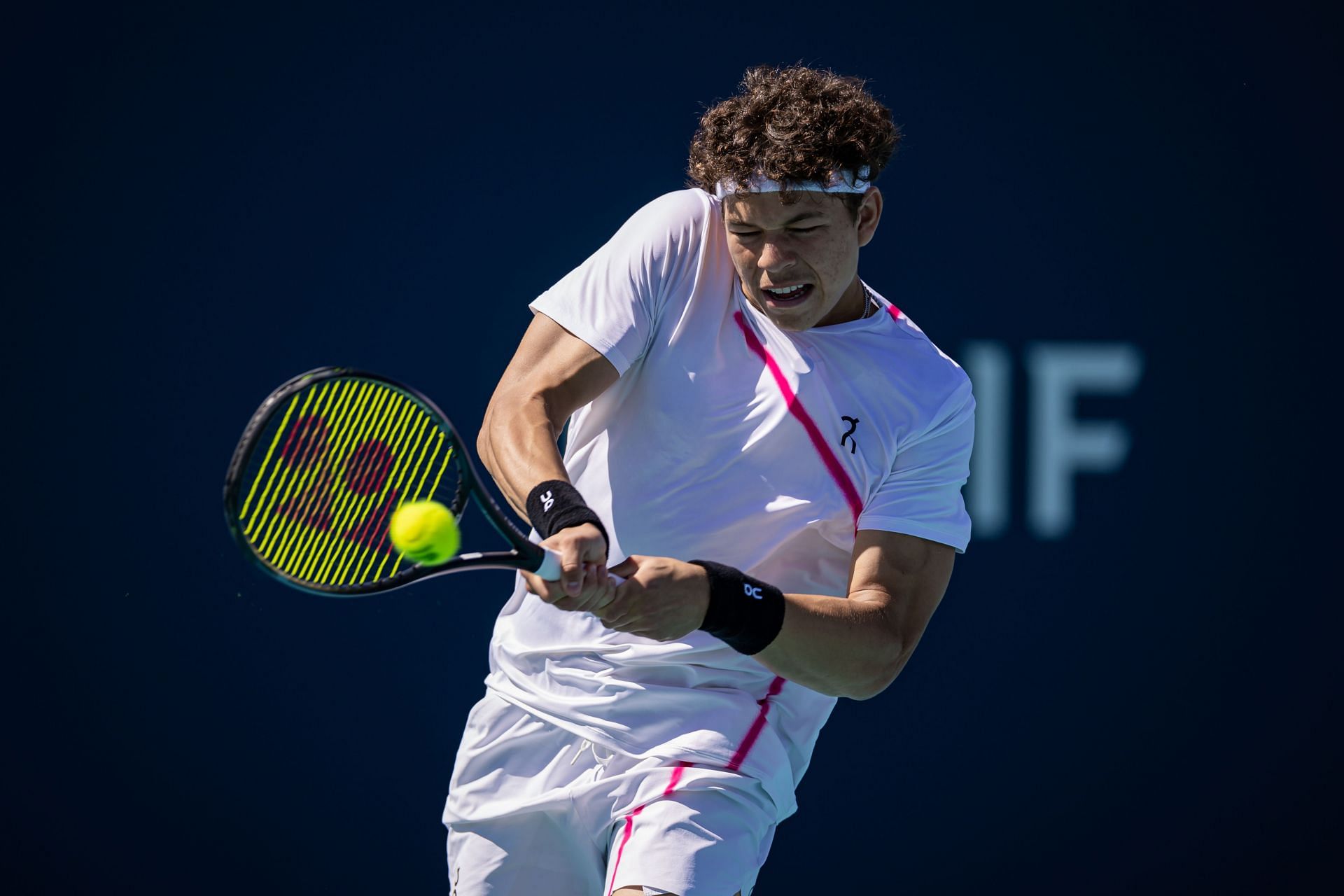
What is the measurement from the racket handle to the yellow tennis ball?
0.12m

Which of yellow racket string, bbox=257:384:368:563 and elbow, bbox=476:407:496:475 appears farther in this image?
elbow, bbox=476:407:496:475

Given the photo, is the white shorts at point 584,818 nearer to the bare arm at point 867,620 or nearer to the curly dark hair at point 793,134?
the bare arm at point 867,620

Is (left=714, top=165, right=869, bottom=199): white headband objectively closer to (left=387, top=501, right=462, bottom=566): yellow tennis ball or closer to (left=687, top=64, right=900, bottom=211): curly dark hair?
(left=687, top=64, right=900, bottom=211): curly dark hair

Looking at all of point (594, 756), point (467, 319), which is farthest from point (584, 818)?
point (467, 319)

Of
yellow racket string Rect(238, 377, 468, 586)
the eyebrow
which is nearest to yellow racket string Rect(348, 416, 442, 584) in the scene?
yellow racket string Rect(238, 377, 468, 586)

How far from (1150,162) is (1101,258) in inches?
11.3

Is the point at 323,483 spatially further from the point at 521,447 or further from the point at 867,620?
the point at 867,620

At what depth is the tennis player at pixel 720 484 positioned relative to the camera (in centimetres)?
244

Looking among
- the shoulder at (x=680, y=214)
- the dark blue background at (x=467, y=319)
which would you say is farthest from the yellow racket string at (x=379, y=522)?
the dark blue background at (x=467, y=319)

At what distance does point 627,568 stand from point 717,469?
0.42 meters

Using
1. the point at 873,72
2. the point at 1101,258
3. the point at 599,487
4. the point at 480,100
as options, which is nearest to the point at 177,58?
the point at 480,100

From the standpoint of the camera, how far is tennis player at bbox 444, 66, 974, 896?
8.02 feet

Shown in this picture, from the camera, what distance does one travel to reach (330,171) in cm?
398

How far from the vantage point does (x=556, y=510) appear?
216 centimetres
